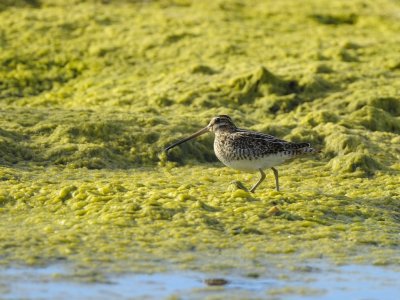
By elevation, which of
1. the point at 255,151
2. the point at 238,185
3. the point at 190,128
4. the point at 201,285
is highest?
the point at 255,151

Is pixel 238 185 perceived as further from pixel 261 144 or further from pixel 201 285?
pixel 201 285

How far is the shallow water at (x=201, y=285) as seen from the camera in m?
5.68

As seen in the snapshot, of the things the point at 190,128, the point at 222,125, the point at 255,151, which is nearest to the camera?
the point at 255,151

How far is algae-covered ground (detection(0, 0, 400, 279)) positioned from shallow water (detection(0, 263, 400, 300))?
18 cm

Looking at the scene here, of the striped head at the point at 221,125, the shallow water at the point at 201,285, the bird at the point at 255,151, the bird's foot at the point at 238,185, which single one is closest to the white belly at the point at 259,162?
the bird at the point at 255,151

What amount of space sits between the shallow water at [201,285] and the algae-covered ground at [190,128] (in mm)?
179

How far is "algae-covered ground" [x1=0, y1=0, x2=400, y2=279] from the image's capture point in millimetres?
6770

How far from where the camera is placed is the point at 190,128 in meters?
9.45

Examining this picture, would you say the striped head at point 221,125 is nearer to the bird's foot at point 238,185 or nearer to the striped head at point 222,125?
the striped head at point 222,125

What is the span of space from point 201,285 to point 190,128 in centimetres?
369

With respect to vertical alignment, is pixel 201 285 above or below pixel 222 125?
below

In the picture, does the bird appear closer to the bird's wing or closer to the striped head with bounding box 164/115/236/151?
the bird's wing

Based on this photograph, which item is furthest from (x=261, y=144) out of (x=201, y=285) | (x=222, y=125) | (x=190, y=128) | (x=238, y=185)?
(x=201, y=285)

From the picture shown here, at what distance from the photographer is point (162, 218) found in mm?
7145
